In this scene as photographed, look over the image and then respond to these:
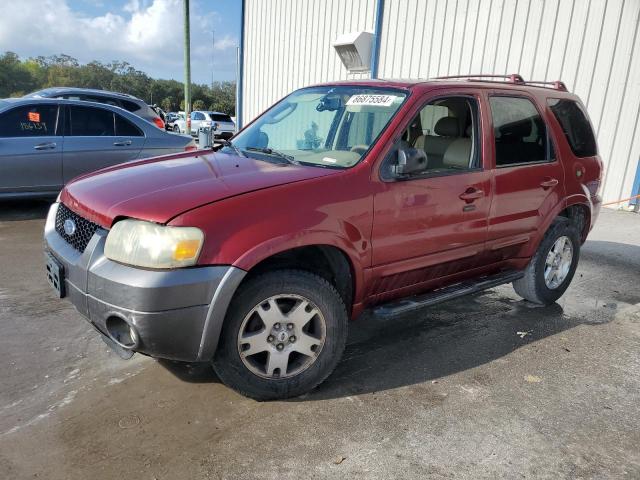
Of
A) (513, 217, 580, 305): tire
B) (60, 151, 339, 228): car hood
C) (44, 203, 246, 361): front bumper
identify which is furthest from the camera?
(513, 217, 580, 305): tire

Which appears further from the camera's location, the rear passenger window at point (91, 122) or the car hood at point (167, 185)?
the rear passenger window at point (91, 122)

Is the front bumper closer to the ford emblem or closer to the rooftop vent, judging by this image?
the ford emblem

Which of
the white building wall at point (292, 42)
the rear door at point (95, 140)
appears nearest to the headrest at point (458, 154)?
the rear door at point (95, 140)

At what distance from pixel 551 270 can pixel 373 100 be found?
2.34 m

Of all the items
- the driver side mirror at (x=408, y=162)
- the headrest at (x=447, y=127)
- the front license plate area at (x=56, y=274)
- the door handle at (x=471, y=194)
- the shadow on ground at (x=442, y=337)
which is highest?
the headrest at (x=447, y=127)

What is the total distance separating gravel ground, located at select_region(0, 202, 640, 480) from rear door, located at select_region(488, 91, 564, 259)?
2.65ft

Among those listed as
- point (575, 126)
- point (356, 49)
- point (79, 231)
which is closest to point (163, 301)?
point (79, 231)

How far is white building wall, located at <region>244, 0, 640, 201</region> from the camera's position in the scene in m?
8.98

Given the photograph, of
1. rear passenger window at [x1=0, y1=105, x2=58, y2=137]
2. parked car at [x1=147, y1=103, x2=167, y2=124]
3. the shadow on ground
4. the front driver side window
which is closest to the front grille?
the shadow on ground

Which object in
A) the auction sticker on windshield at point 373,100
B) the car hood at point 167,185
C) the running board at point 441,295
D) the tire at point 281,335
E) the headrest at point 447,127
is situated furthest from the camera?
the headrest at point 447,127

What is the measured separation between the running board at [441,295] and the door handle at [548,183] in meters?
0.73

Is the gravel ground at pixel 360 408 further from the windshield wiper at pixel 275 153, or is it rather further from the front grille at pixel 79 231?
the windshield wiper at pixel 275 153

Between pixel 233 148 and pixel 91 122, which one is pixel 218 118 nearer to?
pixel 91 122

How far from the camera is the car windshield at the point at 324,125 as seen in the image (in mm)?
3340
